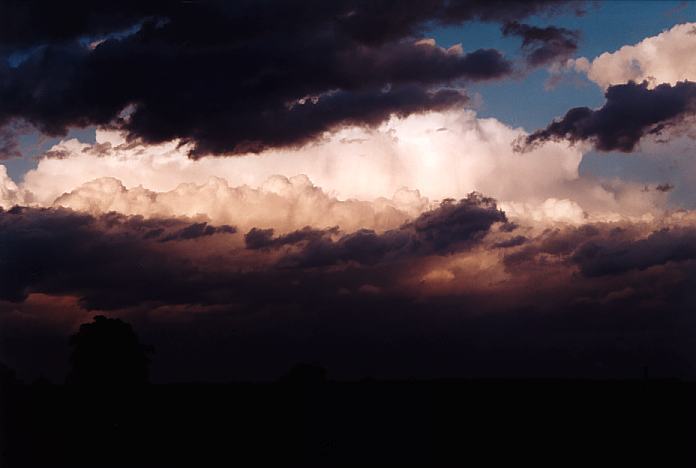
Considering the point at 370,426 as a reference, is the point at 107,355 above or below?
above

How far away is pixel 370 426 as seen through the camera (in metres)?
49.3

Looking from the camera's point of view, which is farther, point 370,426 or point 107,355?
point 107,355

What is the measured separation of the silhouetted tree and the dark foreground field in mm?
14037

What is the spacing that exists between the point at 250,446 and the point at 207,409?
6.56 meters

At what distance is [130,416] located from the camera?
188 ft

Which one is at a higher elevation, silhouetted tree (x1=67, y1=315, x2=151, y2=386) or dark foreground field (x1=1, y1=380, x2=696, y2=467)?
silhouetted tree (x1=67, y1=315, x2=151, y2=386)

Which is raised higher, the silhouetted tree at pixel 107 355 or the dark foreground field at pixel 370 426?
the silhouetted tree at pixel 107 355

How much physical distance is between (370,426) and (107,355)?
113ft

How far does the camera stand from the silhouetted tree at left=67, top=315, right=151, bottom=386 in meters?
74.3

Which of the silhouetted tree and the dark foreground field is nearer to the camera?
the dark foreground field

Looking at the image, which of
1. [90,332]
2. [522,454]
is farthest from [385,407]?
[90,332]

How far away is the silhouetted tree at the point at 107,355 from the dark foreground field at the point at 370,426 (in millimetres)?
14037

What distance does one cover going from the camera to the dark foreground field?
4291 cm

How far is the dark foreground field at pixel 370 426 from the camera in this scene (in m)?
42.9
